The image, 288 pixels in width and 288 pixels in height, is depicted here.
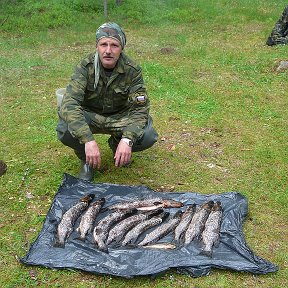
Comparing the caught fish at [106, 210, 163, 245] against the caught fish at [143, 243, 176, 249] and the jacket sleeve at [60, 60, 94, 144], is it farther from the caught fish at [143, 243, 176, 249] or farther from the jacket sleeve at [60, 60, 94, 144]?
the jacket sleeve at [60, 60, 94, 144]

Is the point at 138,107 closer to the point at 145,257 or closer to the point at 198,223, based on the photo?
the point at 198,223

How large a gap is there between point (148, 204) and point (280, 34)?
7.71 metres

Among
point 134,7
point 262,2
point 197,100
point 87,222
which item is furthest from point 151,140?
point 262,2

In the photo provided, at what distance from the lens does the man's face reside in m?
4.59

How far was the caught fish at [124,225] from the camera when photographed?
4.01m

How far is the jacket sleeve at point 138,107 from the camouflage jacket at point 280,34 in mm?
6680

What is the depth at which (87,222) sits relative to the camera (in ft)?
13.7

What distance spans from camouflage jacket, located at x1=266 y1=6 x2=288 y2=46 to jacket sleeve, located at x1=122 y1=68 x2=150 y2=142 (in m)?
6.68

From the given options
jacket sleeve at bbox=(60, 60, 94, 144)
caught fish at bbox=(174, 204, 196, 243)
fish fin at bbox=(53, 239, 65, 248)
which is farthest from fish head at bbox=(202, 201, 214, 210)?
fish fin at bbox=(53, 239, 65, 248)

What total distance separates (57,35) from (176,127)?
257 inches

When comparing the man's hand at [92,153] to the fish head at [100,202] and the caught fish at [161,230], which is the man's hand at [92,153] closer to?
the fish head at [100,202]

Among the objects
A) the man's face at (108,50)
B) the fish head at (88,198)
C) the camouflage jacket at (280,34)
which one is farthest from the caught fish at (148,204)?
the camouflage jacket at (280,34)

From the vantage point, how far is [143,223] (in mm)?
4188

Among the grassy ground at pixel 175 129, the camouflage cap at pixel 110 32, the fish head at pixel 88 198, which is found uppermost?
the camouflage cap at pixel 110 32
